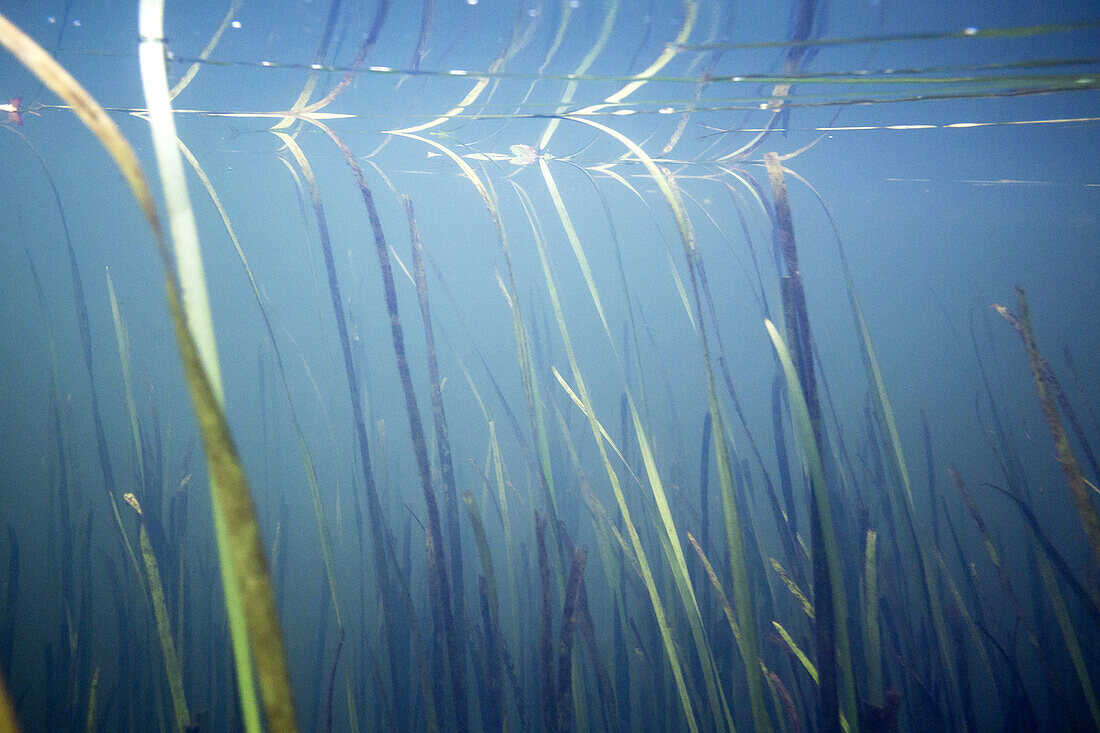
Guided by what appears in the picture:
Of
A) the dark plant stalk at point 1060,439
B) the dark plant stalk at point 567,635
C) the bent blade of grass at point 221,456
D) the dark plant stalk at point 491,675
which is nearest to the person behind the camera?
the bent blade of grass at point 221,456

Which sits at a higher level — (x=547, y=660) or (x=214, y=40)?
(x=214, y=40)

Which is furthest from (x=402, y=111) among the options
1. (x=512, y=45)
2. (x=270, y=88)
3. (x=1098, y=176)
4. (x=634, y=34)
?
(x=1098, y=176)

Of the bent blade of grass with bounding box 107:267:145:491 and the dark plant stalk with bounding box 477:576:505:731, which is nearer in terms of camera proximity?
the dark plant stalk with bounding box 477:576:505:731

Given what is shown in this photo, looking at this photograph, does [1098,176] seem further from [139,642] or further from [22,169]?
[22,169]

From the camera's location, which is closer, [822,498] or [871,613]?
[822,498]

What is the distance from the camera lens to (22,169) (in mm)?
14383

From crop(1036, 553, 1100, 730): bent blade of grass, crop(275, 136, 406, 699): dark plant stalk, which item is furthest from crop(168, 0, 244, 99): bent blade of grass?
crop(1036, 553, 1100, 730): bent blade of grass

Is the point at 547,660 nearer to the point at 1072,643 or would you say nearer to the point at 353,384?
the point at 353,384

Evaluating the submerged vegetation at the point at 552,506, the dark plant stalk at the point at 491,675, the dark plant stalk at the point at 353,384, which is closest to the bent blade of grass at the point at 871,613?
the submerged vegetation at the point at 552,506

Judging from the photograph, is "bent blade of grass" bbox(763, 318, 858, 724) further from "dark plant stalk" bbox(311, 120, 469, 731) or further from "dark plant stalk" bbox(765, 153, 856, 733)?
"dark plant stalk" bbox(311, 120, 469, 731)

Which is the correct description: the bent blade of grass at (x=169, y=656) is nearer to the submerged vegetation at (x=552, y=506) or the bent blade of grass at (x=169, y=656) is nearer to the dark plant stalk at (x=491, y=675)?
the submerged vegetation at (x=552, y=506)

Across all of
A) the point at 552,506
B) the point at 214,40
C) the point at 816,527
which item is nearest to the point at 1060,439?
the point at 816,527

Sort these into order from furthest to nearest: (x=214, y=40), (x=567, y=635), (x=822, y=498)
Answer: (x=214, y=40) → (x=567, y=635) → (x=822, y=498)

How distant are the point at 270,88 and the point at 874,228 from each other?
106ft
